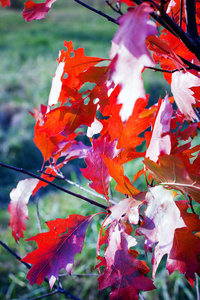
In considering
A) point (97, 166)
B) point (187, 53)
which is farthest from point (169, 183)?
point (187, 53)

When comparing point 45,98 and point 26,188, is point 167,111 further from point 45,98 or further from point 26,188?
point 45,98

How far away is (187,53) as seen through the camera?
523 millimetres

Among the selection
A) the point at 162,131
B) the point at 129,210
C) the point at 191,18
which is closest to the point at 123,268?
the point at 129,210

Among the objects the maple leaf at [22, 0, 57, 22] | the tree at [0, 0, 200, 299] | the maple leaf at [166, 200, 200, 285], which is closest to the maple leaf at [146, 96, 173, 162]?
the tree at [0, 0, 200, 299]

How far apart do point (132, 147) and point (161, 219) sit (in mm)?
156

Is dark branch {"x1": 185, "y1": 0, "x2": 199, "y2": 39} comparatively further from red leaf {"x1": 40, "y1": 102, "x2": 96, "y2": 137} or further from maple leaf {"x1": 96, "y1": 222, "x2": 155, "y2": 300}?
maple leaf {"x1": 96, "y1": 222, "x2": 155, "y2": 300}

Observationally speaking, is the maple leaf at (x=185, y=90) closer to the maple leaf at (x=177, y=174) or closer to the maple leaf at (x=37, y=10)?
the maple leaf at (x=177, y=174)

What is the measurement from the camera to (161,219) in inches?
15.4

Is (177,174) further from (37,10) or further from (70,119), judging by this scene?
(37,10)

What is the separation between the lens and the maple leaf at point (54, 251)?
1.51 ft

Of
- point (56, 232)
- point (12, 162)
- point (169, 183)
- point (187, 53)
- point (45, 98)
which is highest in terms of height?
point (187, 53)

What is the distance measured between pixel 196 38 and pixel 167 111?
0.13 meters

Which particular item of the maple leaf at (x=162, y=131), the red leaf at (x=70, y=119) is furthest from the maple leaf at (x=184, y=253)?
the red leaf at (x=70, y=119)

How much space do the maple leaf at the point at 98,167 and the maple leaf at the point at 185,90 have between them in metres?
0.13
